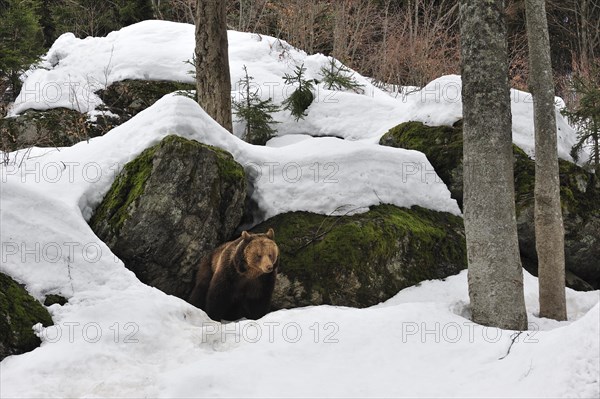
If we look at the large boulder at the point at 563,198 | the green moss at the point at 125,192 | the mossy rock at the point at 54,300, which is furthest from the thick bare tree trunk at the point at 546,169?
the mossy rock at the point at 54,300

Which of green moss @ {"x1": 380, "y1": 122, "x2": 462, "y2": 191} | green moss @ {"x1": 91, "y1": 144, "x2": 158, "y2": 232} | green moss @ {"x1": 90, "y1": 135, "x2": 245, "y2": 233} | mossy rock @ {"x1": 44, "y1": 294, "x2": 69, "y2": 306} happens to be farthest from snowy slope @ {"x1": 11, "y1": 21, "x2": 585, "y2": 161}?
mossy rock @ {"x1": 44, "y1": 294, "x2": 69, "y2": 306}

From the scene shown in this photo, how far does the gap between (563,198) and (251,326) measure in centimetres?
582

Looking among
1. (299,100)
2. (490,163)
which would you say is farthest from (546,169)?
(299,100)

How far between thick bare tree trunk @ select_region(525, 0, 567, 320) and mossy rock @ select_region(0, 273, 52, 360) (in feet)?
17.1

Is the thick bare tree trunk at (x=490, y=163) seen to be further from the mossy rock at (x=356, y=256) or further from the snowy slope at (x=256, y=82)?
the snowy slope at (x=256, y=82)

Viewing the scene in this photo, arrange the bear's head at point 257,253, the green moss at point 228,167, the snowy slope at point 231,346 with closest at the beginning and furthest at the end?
the snowy slope at point 231,346, the bear's head at point 257,253, the green moss at point 228,167

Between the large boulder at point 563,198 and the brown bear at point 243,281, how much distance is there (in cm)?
390

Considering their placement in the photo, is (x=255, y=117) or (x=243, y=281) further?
(x=255, y=117)

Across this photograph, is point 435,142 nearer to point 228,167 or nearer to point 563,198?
point 563,198

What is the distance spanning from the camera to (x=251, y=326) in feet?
14.8

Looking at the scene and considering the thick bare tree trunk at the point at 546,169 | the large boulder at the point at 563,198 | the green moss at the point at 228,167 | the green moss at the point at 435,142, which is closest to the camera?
the thick bare tree trunk at the point at 546,169

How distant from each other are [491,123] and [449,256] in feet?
9.14

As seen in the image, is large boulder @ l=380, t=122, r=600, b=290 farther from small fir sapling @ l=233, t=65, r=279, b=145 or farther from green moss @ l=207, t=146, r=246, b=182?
green moss @ l=207, t=146, r=246, b=182

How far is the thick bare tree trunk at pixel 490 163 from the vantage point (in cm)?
→ 478
